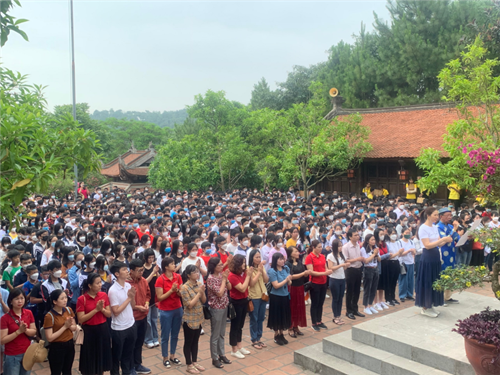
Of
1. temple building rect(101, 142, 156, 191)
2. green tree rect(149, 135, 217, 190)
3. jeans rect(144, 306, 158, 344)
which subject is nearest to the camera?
jeans rect(144, 306, 158, 344)

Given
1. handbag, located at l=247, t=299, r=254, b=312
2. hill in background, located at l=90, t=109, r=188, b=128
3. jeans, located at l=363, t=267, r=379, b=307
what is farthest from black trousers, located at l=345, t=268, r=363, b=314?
hill in background, located at l=90, t=109, r=188, b=128

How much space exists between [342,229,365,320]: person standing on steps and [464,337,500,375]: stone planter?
124 inches

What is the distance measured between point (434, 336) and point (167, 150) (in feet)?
59.9

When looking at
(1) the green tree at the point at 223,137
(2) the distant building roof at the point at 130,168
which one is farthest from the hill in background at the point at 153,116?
(1) the green tree at the point at 223,137

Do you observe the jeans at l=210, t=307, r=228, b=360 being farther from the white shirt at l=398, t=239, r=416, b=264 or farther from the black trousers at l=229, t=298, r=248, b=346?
the white shirt at l=398, t=239, r=416, b=264

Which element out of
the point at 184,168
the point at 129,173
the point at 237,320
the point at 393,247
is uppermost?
the point at 184,168

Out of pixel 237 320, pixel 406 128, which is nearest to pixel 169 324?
pixel 237 320

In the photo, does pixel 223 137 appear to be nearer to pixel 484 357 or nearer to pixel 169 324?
pixel 169 324

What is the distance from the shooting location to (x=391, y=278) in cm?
844

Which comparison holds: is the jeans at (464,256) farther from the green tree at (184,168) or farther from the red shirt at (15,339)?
the green tree at (184,168)

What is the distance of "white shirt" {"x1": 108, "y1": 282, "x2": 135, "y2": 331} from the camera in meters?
5.29

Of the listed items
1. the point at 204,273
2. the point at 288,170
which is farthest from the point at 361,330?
the point at 288,170

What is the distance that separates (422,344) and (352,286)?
218cm

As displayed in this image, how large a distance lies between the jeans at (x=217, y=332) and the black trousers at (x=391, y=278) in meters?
3.93
